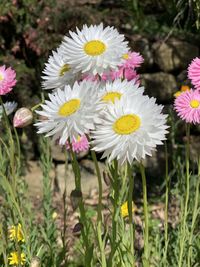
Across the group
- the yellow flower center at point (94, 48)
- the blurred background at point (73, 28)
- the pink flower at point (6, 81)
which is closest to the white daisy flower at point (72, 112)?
the yellow flower center at point (94, 48)

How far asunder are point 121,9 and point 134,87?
113 inches

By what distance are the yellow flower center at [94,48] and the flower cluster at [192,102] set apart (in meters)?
0.30

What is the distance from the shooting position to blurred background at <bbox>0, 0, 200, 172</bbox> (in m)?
3.49

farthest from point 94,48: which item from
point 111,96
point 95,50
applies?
point 111,96

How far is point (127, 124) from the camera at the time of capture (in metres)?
0.90

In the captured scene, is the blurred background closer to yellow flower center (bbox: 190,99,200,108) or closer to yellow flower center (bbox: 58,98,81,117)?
yellow flower center (bbox: 190,99,200,108)

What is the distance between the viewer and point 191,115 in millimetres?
1317

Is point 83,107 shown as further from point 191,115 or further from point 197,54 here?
point 197,54

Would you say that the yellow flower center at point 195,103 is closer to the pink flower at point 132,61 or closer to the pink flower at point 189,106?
the pink flower at point 189,106

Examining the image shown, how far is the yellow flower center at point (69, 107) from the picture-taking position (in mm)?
907

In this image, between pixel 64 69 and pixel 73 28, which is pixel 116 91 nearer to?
pixel 64 69

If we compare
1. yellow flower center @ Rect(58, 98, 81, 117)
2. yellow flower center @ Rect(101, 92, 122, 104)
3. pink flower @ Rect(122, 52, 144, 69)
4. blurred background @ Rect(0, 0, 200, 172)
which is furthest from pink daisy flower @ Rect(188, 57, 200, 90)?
blurred background @ Rect(0, 0, 200, 172)

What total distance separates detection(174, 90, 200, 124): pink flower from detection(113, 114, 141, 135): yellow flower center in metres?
0.41

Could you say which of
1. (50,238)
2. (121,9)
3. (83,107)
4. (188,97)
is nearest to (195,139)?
(121,9)
